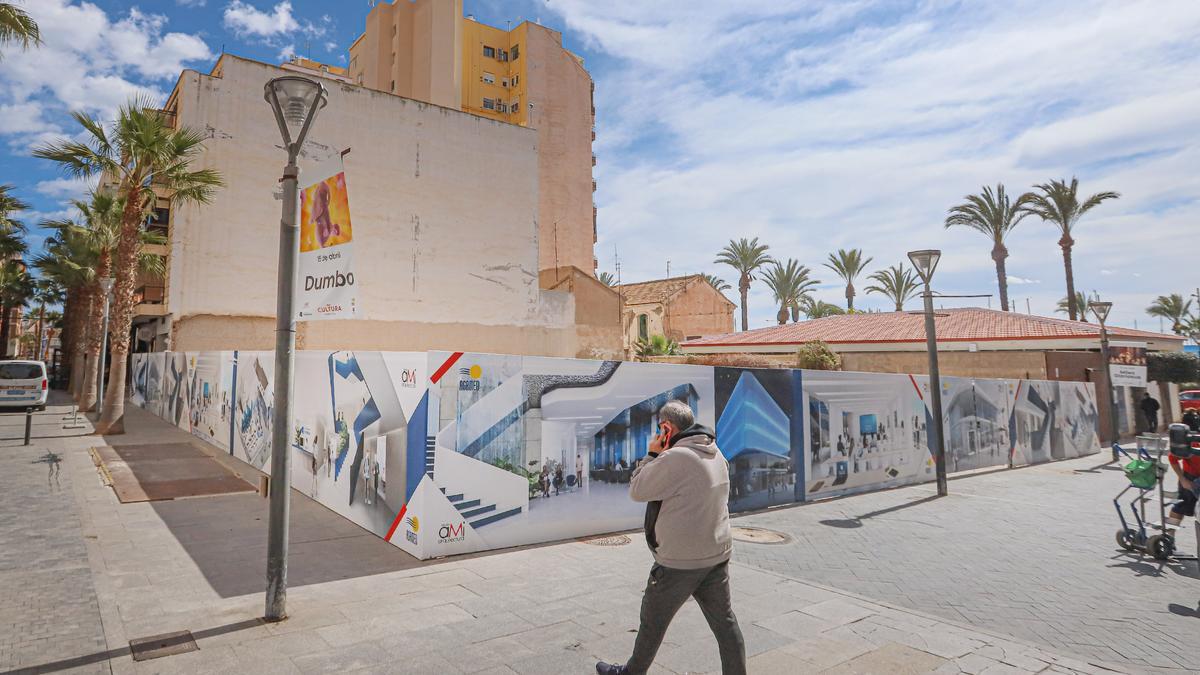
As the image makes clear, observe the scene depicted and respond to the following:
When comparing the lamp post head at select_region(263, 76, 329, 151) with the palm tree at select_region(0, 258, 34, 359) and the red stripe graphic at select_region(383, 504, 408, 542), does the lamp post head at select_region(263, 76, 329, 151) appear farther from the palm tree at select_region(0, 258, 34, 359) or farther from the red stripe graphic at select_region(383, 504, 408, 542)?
the palm tree at select_region(0, 258, 34, 359)

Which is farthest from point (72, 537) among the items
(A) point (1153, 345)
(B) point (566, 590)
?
(A) point (1153, 345)

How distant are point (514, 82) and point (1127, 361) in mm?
46391

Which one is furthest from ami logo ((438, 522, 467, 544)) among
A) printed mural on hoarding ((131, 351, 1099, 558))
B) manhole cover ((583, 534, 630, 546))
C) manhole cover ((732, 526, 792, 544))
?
manhole cover ((732, 526, 792, 544))

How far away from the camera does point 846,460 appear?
11.6 m

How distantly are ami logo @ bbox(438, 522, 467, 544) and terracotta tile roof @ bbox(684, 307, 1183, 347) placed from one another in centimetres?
2518

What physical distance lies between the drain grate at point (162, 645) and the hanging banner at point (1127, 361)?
76.3ft

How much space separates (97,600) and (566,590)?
12.8 feet

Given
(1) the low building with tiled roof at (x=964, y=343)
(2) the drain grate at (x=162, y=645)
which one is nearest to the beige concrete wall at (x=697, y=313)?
(1) the low building with tiled roof at (x=964, y=343)

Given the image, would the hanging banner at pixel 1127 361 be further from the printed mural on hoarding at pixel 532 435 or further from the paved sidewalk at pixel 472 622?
the paved sidewalk at pixel 472 622

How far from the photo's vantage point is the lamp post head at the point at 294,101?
523cm

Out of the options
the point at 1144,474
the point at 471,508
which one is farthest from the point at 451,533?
the point at 1144,474

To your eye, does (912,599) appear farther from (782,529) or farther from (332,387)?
(332,387)

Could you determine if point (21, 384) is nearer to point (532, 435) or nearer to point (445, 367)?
point (445, 367)

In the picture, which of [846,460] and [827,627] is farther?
[846,460]
